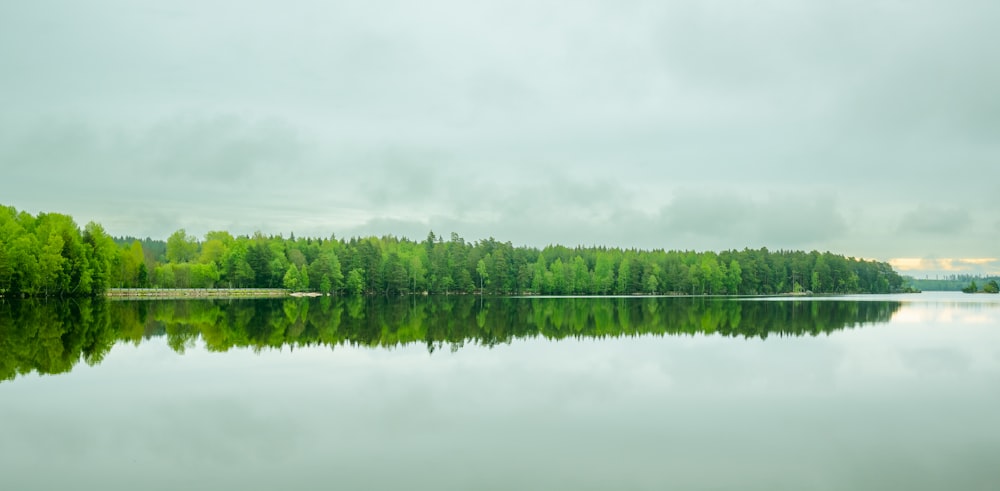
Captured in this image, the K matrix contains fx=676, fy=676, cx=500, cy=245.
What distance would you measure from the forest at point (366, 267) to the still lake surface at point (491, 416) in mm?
57224

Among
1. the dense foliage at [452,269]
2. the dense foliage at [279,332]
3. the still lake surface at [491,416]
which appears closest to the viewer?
the still lake surface at [491,416]

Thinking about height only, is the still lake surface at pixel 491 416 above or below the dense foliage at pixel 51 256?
below

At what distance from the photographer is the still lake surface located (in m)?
10.8

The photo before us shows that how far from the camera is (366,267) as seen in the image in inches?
5064

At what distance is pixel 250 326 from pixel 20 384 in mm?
21589

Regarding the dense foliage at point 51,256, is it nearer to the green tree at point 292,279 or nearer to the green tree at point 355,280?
the green tree at point 292,279

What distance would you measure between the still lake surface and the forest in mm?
57224

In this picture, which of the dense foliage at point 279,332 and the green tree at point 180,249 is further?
the green tree at point 180,249

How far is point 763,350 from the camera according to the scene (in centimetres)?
2811

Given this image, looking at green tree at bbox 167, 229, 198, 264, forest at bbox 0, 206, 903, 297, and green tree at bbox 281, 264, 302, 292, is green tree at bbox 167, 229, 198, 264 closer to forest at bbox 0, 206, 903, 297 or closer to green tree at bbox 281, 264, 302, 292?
forest at bbox 0, 206, 903, 297

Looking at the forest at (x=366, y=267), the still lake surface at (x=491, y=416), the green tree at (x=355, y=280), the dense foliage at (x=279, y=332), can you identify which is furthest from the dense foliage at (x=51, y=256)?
the still lake surface at (x=491, y=416)

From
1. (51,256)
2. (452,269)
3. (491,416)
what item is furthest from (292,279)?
(491,416)

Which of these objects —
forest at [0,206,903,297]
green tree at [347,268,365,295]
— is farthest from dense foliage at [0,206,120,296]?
green tree at [347,268,365,295]

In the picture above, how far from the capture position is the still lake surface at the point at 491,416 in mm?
10789
